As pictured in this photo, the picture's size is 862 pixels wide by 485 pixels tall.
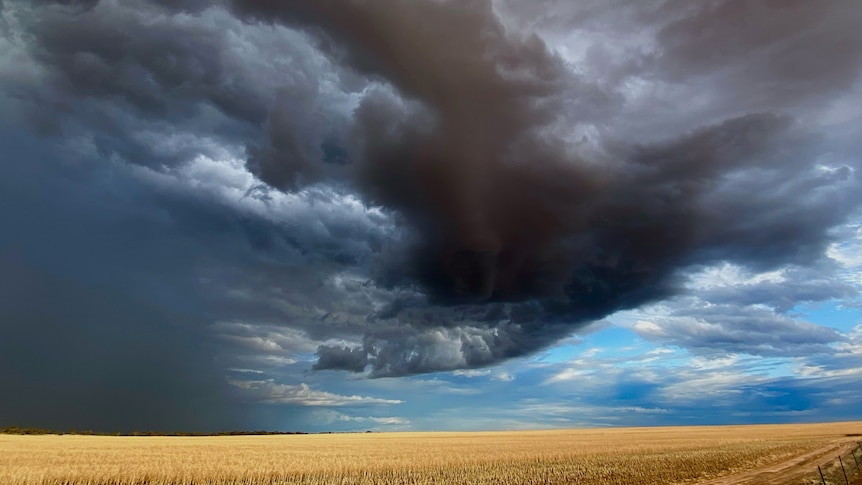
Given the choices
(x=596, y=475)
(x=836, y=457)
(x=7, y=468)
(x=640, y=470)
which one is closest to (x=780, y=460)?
(x=836, y=457)

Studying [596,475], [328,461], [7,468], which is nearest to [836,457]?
[596,475]

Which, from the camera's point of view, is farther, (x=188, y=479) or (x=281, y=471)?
(x=281, y=471)

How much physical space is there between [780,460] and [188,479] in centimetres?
5757

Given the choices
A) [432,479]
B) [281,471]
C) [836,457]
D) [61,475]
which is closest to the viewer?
[61,475]

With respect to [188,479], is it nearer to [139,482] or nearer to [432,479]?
[139,482]

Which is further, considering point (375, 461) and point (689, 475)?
point (375, 461)

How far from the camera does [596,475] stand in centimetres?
4200

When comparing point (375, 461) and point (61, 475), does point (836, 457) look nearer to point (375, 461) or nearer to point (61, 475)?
point (375, 461)

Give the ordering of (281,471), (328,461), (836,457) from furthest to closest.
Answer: (836,457)
(328,461)
(281,471)

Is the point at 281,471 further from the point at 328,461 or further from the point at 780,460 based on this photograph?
the point at 780,460

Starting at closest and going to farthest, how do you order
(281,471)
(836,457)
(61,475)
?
(61,475) < (281,471) < (836,457)

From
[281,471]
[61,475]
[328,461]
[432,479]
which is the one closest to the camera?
[61,475]

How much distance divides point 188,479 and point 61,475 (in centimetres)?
903

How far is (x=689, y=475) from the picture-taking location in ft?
135
